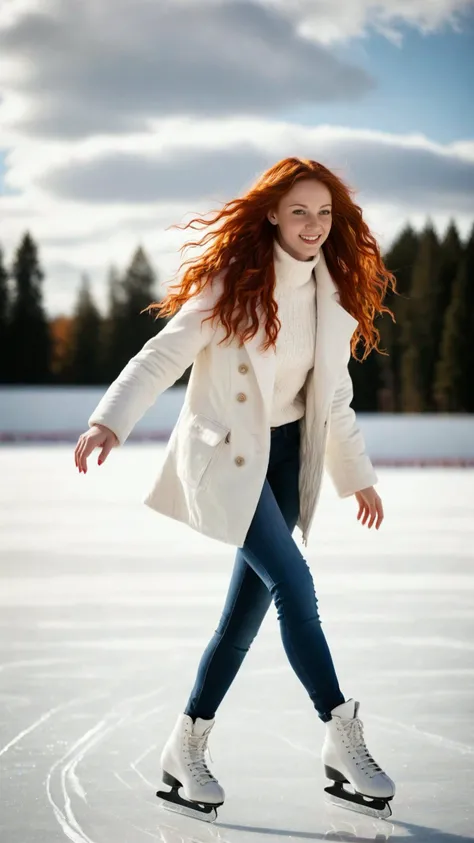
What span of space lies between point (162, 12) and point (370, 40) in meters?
16.9

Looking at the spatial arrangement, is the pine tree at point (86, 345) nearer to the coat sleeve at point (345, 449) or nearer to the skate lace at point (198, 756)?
the coat sleeve at point (345, 449)

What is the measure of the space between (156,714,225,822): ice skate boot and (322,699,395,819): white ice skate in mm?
241

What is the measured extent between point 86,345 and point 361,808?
26.1m

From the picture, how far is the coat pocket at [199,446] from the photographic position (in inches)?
103

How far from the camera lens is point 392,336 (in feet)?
89.7

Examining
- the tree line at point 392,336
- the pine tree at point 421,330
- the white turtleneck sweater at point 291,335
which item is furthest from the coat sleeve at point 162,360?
the pine tree at point 421,330

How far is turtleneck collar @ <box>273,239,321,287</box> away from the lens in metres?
2.68

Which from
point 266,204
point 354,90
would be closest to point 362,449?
point 266,204

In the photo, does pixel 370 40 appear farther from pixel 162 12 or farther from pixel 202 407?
pixel 202 407

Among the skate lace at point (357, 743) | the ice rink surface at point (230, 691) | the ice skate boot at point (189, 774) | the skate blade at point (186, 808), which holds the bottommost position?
the ice rink surface at point (230, 691)

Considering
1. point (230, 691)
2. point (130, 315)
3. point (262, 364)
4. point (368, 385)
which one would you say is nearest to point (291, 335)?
point (262, 364)

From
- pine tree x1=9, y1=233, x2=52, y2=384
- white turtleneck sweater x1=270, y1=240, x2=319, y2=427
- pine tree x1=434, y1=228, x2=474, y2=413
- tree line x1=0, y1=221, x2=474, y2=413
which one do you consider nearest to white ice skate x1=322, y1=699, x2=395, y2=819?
white turtleneck sweater x1=270, y1=240, x2=319, y2=427

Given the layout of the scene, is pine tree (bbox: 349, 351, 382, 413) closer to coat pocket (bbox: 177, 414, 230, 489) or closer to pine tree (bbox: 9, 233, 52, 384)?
pine tree (bbox: 9, 233, 52, 384)

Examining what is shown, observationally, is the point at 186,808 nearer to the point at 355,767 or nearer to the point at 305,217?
the point at 355,767
